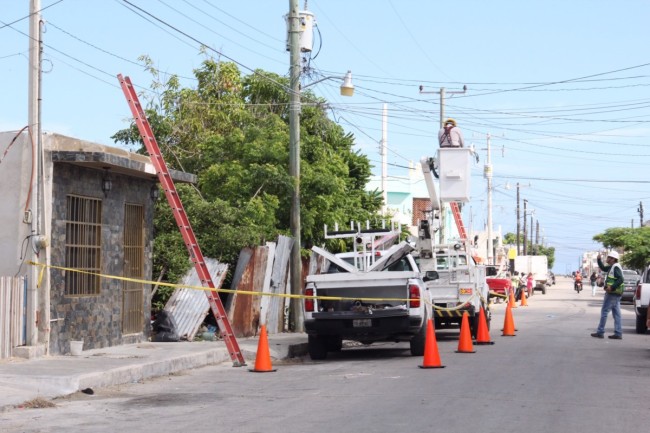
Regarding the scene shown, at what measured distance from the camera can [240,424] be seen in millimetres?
9625

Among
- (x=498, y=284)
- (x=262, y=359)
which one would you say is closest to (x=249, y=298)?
(x=262, y=359)

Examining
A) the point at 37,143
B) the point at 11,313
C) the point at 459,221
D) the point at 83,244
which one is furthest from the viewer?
the point at 459,221

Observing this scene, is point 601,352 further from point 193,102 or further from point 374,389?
point 193,102

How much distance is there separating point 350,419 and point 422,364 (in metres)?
6.33

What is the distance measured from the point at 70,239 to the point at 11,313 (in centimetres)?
219

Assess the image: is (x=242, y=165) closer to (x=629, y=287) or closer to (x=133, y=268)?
(x=133, y=268)

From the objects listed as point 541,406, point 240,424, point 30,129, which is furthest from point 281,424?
point 30,129

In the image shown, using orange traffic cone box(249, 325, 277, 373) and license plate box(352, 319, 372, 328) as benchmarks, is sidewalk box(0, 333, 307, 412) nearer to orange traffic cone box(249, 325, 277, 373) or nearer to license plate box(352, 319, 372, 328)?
orange traffic cone box(249, 325, 277, 373)

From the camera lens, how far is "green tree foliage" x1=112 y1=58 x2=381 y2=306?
904 inches

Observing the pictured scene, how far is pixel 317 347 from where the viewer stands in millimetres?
18188

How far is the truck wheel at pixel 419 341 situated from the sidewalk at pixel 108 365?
263cm

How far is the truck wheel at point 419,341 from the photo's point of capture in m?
17.9

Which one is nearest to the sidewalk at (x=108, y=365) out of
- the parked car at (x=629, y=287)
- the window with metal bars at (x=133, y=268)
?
the window with metal bars at (x=133, y=268)

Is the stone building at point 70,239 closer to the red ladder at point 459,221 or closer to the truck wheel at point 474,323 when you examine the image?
the truck wheel at point 474,323
